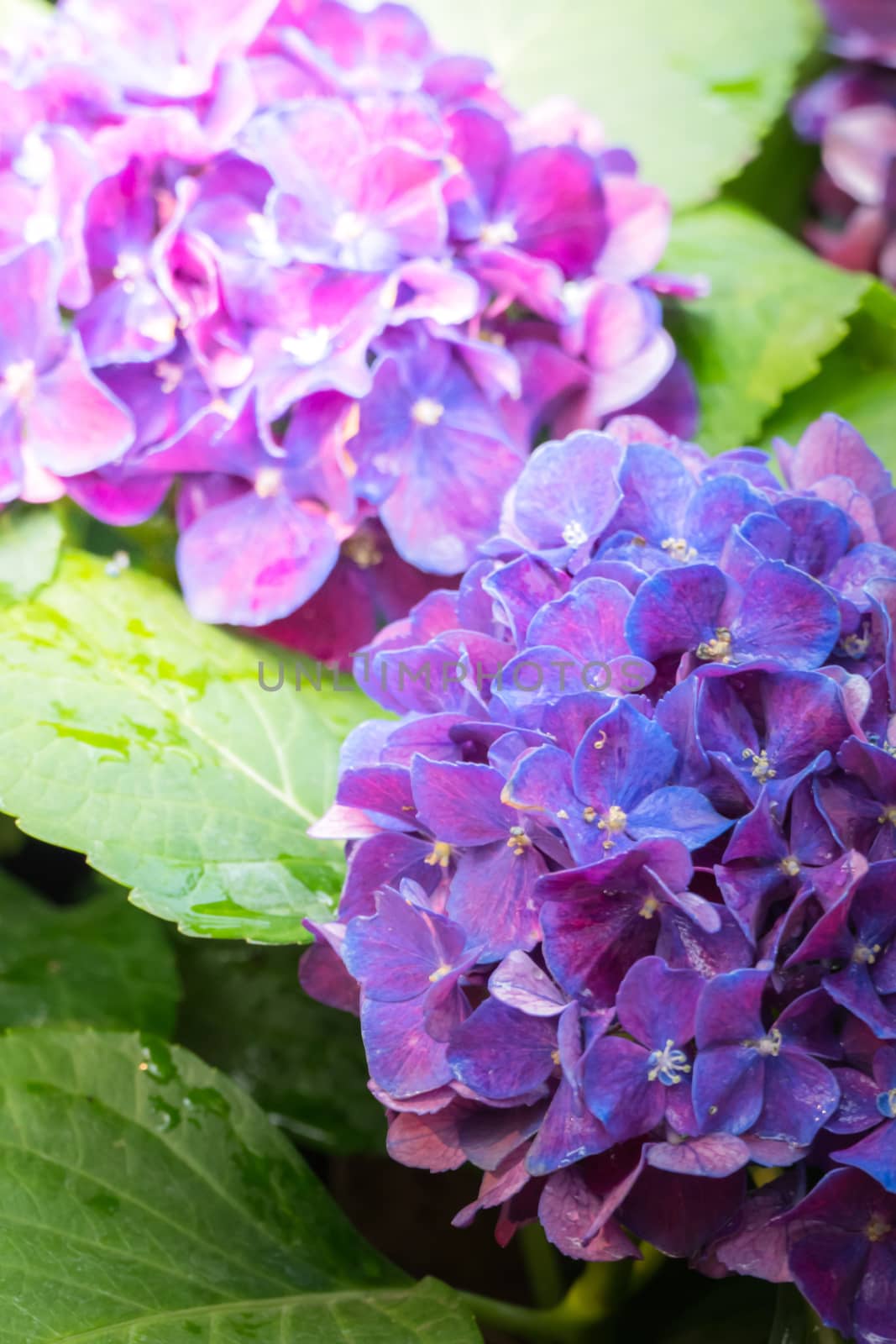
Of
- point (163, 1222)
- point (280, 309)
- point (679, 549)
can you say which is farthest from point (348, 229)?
point (163, 1222)

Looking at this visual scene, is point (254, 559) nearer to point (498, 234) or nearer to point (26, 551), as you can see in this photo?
point (26, 551)

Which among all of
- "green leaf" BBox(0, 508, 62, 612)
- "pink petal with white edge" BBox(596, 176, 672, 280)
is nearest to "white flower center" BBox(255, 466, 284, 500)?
"green leaf" BBox(0, 508, 62, 612)

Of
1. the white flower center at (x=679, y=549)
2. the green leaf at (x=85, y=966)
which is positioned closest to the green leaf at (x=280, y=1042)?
the green leaf at (x=85, y=966)

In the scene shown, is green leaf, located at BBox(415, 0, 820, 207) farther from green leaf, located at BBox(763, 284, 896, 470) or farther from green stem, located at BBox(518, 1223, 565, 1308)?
green stem, located at BBox(518, 1223, 565, 1308)

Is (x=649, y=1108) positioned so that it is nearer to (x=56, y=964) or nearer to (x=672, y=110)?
(x=56, y=964)

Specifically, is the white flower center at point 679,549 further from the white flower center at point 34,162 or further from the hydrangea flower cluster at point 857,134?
the hydrangea flower cluster at point 857,134

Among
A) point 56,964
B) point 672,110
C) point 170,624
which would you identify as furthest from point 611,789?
point 672,110
